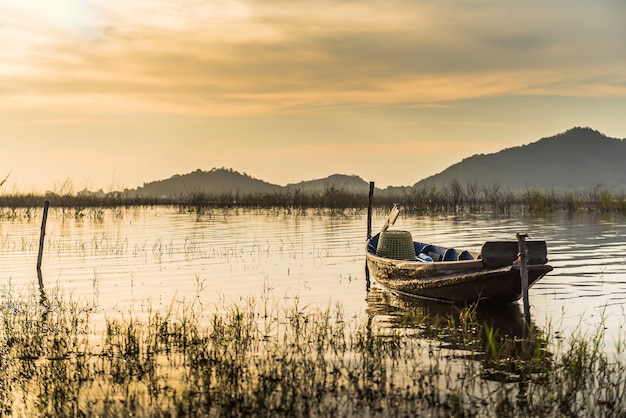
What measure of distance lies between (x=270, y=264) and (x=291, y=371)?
12327mm

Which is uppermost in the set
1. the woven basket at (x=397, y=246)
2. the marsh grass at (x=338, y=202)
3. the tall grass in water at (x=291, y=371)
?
the marsh grass at (x=338, y=202)

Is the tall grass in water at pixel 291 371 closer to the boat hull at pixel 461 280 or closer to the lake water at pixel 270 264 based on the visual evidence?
the boat hull at pixel 461 280

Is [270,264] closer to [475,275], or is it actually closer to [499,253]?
[475,275]

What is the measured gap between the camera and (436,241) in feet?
85.8

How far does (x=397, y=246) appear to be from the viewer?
16688 mm

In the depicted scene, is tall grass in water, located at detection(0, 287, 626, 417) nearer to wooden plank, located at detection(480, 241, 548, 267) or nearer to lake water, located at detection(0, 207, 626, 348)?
wooden plank, located at detection(480, 241, 548, 267)

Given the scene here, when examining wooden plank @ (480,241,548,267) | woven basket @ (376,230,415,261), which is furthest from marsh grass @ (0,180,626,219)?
wooden plank @ (480,241,548,267)

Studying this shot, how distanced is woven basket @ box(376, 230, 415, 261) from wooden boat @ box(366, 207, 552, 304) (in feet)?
5.17

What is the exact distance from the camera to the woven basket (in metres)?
16.7

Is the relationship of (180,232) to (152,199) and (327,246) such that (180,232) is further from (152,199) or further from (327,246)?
(152,199)

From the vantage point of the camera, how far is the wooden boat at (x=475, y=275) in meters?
11.8

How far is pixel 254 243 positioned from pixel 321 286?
10.3 metres

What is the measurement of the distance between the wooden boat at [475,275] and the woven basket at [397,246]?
1.58 meters

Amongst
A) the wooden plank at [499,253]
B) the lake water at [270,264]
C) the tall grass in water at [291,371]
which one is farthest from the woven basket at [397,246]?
the tall grass in water at [291,371]
